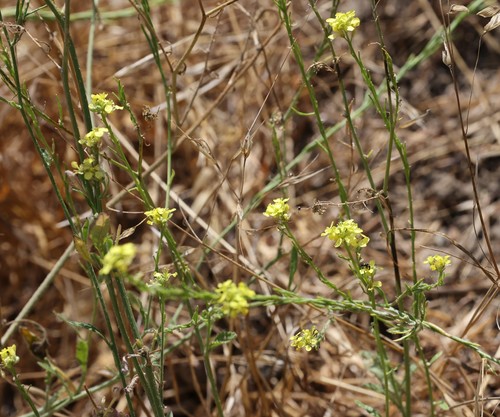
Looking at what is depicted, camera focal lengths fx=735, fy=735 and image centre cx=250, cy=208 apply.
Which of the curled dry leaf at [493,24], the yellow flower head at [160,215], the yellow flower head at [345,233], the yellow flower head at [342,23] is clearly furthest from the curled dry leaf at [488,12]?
the yellow flower head at [160,215]

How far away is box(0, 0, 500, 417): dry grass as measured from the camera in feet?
6.54

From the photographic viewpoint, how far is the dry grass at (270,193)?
1.99 m

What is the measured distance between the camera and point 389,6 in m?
2.94

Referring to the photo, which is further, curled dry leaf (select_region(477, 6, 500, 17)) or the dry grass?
the dry grass

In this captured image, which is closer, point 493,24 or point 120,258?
point 120,258

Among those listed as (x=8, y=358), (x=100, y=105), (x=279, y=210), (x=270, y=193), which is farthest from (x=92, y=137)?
(x=270, y=193)

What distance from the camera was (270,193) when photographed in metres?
2.42

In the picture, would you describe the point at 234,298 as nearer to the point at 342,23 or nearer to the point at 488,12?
the point at 342,23

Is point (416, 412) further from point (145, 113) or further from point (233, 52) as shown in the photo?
point (233, 52)

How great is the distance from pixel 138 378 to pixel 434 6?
2113 millimetres

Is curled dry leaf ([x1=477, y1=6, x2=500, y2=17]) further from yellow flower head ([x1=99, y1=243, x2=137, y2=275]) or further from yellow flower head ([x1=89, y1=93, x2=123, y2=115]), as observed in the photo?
yellow flower head ([x1=99, y1=243, x2=137, y2=275])

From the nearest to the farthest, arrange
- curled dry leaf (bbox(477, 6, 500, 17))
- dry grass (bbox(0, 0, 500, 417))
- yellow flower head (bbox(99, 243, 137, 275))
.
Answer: yellow flower head (bbox(99, 243, 137, 275)) → curled dry leaf (bbox(477, 6, 500, 17)) → dry grass (bbox(0, 0, 500, 417))

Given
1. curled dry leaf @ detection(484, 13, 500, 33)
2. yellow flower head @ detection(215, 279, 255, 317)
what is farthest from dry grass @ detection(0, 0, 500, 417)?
yellow flower head @ detection(215, 279, 255, 317)

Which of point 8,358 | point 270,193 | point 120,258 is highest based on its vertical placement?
point 120,258
